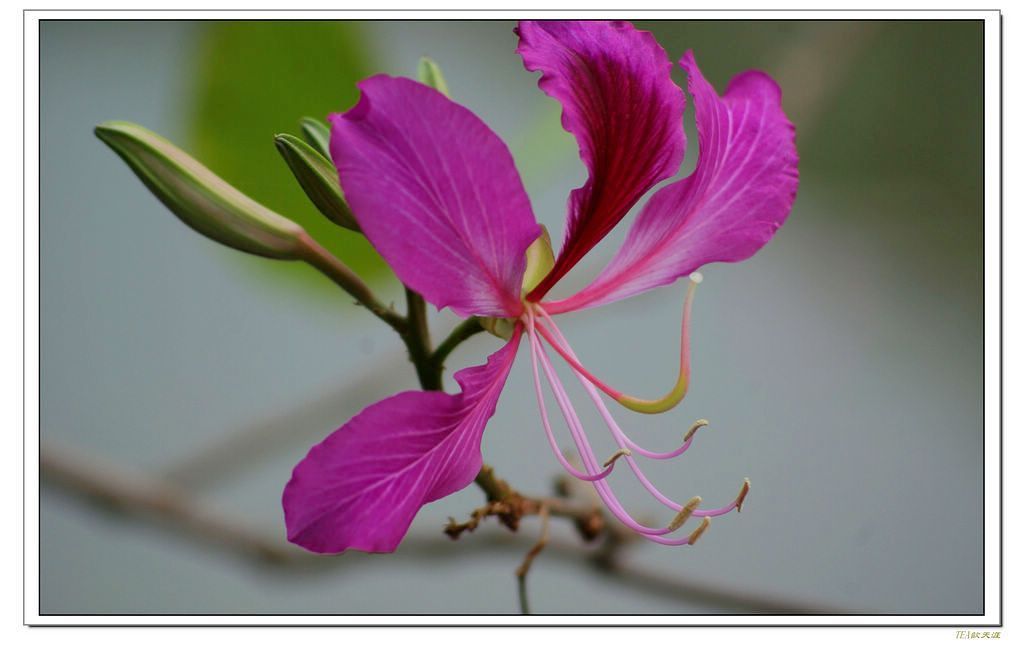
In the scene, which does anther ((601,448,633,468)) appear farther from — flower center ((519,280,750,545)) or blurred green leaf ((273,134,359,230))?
blurred green leaf ((273,134,359,230))

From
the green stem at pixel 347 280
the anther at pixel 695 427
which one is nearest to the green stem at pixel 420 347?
the green stem at pixel 347 280

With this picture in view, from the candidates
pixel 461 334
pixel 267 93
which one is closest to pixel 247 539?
pixel 267 93

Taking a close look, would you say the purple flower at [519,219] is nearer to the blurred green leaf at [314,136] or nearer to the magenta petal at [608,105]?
the magenta petal at [608,105]

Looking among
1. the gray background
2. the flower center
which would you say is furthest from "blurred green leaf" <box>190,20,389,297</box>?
the flower center

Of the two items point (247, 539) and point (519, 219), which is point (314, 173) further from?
point (247, 539)
